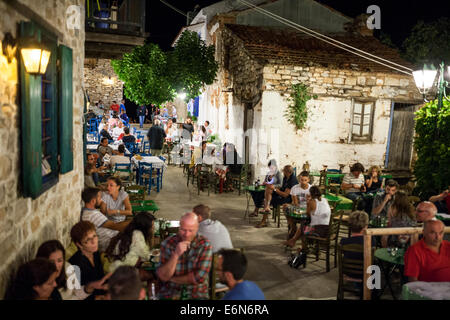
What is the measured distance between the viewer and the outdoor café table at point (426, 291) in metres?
3.73

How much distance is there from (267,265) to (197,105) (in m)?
15.3

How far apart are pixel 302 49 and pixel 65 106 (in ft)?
29.6

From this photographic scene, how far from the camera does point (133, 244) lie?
14.1ft

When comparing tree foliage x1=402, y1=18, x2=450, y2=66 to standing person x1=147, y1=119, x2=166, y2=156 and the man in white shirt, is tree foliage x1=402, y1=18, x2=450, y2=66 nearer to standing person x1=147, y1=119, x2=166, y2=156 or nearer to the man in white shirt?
the man in white shirt

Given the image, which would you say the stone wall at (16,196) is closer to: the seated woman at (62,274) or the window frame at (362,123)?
the seated woman at (62,274)

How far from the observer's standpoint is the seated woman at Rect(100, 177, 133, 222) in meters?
5.98

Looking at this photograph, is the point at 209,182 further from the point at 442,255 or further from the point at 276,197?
the point at 442,255

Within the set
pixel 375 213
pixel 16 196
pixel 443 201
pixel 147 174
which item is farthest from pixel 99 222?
pixel 443 201

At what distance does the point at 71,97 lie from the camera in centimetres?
506

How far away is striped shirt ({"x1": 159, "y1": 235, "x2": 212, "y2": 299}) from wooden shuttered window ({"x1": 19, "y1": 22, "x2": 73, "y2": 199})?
60.6 inches

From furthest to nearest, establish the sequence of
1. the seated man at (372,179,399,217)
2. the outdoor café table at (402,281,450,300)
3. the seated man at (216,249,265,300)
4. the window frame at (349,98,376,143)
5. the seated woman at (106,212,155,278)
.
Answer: the window frame at (349,98,376,143) → the seated man at (372,179,399,217) → the seated woman at (106,212,155,278) → the outdoor café table at (402,281,450,300) → the seated man at (216,249,265,300)

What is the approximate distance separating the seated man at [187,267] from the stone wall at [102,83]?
21722 mm

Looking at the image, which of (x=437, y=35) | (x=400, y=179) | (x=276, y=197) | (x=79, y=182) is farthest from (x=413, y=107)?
(x=79, y=182)

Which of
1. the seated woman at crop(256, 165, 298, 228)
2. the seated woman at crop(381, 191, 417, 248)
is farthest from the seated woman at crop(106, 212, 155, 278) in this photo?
the seated woman at crop(256, 165, 298, 228)
